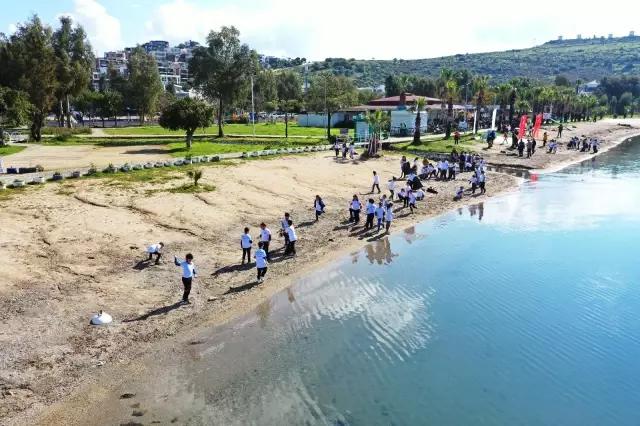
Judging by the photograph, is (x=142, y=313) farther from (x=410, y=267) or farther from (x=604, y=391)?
(x=604, y=391)

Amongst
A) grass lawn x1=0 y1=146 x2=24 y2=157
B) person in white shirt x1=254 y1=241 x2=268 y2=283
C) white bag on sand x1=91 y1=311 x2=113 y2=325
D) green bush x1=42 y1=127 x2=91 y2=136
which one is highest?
green bush x1=42 y1=127 x2=91 y2=136

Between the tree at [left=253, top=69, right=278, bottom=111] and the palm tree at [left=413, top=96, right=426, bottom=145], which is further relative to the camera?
the tree at [left=253, top=69, right=278, bottom=111]

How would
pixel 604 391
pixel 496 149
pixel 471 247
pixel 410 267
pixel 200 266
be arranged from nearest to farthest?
pixel 604 391
pixel 200 266
pixel 410 267
pixel 471 247
pixel 496 149

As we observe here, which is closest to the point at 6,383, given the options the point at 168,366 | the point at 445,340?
the point at 168,366

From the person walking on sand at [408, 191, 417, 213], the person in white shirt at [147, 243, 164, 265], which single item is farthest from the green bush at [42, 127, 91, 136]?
the person in white shirt at [147, 243, 164, 265]

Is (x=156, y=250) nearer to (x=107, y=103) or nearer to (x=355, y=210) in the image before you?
(x=355, y=210)

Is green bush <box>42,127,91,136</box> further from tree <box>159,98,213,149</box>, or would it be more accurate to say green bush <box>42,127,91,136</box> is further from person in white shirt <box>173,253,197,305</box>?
person in white shirt <box>173,253,197,305</box>

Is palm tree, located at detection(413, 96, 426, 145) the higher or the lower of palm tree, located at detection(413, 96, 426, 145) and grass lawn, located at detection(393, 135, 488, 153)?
the higher
